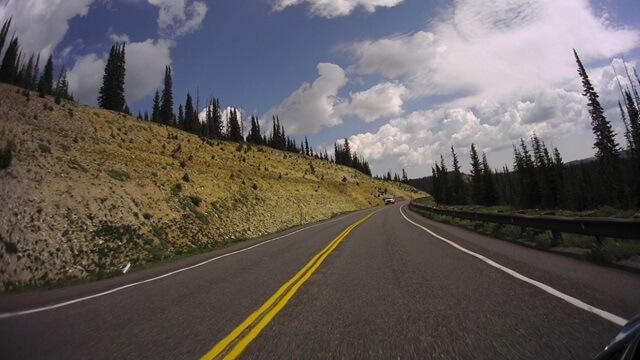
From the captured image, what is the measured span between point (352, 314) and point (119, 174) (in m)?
22.0

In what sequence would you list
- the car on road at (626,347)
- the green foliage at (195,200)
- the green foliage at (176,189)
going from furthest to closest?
the green foliage at (195,200)
the green foliage at (176,189)
the car on road at (626,347)

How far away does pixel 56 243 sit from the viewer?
43.6ft

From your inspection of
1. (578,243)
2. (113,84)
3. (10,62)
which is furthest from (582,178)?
(10,62)

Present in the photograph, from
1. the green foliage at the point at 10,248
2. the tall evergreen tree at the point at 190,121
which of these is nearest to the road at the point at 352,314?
the green foliage at the point at 10,248

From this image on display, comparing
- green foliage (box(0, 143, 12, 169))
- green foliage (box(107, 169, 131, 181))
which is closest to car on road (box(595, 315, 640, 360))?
green foliage (box(0, 143, 12, 169))

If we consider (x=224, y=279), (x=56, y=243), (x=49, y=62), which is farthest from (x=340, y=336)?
(x=49, y=62)

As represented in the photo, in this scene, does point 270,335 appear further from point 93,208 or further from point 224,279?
point 93,208

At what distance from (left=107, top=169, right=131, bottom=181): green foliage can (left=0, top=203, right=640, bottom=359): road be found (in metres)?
15.6

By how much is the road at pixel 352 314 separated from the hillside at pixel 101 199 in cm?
723

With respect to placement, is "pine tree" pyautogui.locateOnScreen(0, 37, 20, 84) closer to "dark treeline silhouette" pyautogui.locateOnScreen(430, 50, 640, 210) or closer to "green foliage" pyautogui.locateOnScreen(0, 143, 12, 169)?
"green foliage" pyautogui.locateOnScreen(0, 143, 12, 169)

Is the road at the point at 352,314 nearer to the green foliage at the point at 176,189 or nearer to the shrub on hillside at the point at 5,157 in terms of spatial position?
the shrub on hillside at the point at 5,157

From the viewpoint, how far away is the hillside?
13.0 m

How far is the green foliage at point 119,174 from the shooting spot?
20938 millimetres

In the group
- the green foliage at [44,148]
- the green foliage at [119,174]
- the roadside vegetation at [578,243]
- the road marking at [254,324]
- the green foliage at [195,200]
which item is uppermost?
the green foliage at [44,148]
